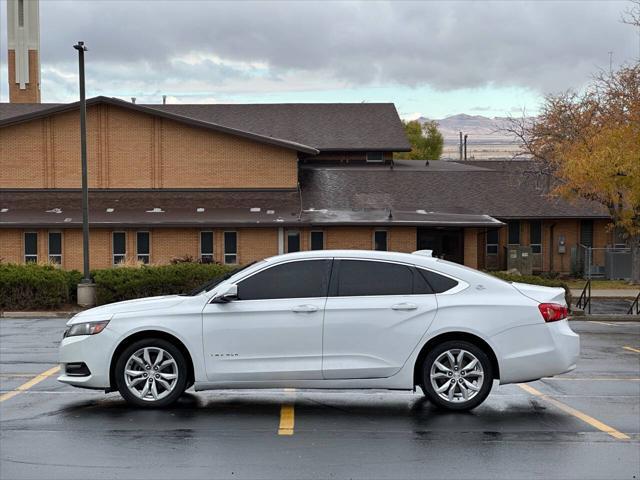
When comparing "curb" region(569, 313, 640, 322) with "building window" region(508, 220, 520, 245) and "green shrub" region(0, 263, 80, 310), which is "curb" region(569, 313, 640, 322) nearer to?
"green shrub" region(0, 263, 80, 310)

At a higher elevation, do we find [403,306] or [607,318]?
[403,306]

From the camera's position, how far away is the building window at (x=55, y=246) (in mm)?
37781

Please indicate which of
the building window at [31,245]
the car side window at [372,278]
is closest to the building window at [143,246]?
the building window at [31,245]

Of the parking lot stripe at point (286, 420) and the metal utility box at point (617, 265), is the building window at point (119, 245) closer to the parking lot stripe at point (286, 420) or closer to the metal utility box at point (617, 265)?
the metal utility box at point (617, 265)

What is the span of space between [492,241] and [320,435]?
37.9 m

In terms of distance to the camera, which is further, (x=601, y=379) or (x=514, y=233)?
(x=514, y=233)

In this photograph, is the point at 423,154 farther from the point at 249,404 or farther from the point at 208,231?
the point at 249,404

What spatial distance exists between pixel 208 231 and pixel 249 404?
28.6 m

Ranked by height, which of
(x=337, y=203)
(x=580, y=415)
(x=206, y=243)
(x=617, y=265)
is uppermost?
(x=337, y=203)

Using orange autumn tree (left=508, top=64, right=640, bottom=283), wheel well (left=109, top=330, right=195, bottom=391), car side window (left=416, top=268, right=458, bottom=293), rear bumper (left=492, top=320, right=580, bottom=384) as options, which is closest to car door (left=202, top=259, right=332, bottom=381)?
wheel well (left=109, top=330, right=195, bottom=391)

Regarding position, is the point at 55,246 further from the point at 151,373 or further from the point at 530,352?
the point at 530,352

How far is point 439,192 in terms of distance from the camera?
149ft

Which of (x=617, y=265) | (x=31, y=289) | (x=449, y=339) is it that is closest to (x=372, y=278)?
(x=449, y=339)

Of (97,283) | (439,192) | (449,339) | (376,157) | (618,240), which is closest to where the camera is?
(449,339)
